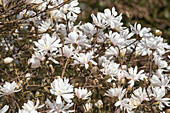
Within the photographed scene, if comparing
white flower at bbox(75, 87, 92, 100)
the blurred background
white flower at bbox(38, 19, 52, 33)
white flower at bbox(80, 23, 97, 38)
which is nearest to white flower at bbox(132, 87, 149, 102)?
white flower at bbox(75, 87, 92, 100)

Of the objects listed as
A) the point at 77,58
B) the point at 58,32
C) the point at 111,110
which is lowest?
the point at 111,110

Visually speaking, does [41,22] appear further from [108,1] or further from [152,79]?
[108,1]

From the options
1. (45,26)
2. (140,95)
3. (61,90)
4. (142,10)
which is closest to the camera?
(61,90)

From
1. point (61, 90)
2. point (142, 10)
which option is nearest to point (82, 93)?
point (61, 90)

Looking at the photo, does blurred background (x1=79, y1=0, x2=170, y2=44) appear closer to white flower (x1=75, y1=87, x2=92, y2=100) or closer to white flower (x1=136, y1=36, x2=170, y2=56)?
white flower (x1=136, y1=36, x2=170, y2=56)

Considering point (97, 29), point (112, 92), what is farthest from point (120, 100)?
point (97, 29)

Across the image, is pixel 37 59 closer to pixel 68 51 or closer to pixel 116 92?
pixel 68 51
